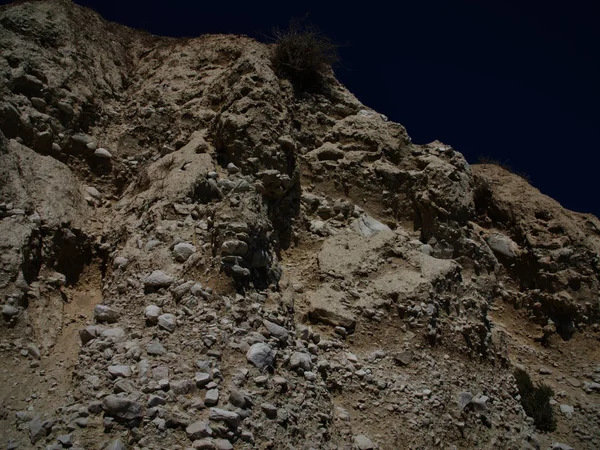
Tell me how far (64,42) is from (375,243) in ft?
20.5

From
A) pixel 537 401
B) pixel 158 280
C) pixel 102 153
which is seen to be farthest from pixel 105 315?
pixel 537 401

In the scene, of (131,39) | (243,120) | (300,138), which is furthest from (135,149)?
(131,39)

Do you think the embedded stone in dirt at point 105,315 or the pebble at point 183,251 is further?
the pebble at point 183,251

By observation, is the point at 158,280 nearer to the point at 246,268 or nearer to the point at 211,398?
the point at 246,268

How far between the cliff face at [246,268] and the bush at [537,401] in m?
0.24

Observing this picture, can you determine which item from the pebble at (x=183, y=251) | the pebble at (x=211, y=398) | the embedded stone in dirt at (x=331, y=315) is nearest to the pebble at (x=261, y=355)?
the pebble at (x=211, y=398)

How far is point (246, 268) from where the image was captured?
17.9 feet

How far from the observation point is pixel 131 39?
998 cm

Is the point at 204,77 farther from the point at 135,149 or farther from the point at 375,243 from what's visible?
the point at 375,243

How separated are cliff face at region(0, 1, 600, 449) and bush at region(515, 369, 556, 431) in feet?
0.79

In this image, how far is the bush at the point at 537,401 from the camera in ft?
23.9

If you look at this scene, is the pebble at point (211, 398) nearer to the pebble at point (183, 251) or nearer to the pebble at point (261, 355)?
the pebble at point (261, 355)

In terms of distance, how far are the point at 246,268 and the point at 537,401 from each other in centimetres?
550

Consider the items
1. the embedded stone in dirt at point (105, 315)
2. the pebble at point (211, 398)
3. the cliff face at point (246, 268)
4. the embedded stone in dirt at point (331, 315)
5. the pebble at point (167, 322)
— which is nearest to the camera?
the pebble at point (211, 398)
